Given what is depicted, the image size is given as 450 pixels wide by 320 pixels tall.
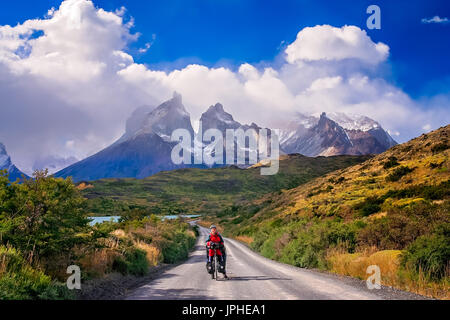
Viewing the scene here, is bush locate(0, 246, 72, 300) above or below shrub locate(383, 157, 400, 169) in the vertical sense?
below

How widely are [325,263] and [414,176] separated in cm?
1997

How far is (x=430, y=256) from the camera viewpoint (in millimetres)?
10945

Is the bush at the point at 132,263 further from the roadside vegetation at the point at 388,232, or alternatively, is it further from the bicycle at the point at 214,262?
the roadside vegetation at the point at 388,232

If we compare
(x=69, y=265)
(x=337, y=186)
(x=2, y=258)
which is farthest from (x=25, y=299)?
(x=337, y=186)

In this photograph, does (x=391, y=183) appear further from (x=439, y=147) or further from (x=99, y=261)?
(x=99, y=261)

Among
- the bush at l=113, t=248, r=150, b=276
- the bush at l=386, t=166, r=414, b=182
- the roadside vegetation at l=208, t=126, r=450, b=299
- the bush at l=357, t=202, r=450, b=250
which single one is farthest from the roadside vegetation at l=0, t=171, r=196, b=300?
the bush at l=386, t=166, r=414, b=182

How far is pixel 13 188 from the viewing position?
10.4 m

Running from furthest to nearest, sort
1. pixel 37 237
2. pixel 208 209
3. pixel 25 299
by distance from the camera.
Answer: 1. pixel 208 209
2. pixel 37 237
3. pixel 25 299

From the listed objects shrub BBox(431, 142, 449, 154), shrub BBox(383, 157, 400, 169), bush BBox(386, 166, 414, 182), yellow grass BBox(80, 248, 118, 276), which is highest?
shrub BBox(431, 142, 449, 154)

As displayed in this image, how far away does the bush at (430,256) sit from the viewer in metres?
10.7

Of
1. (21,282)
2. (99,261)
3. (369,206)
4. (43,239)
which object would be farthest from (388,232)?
(21,282)

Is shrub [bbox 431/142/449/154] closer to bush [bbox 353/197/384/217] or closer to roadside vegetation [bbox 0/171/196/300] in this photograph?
bush [bbox 353/197/384/217]

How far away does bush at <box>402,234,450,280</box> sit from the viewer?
35.0 ft
